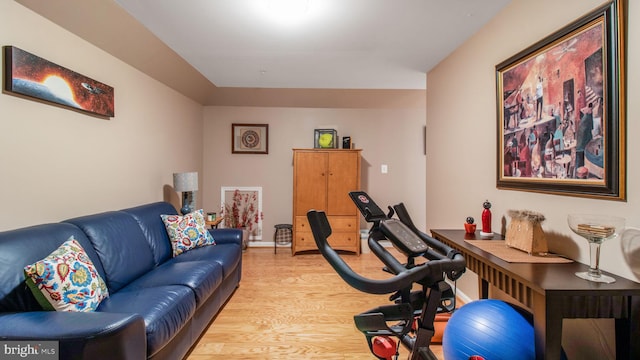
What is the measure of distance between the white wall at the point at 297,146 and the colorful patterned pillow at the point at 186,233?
71.5 inches

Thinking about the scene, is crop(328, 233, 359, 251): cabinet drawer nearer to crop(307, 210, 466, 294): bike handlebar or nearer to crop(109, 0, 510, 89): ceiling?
crop(109, 0, 510, 89): ceiling

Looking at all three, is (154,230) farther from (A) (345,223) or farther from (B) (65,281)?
(A) (345,223)

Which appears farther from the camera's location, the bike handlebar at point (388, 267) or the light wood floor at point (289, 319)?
the light wood floor at point (289, 319)

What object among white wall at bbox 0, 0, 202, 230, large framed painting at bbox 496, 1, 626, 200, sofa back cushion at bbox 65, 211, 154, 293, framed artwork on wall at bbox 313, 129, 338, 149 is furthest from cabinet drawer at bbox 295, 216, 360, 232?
large framed painting at bbox 496, 1, 626, 200

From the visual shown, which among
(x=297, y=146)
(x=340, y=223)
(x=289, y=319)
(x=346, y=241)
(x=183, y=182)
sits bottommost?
(x=289, y=319)

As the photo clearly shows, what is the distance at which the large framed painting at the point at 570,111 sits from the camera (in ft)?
4.12

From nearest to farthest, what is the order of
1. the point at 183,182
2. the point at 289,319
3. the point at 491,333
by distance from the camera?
the point at 491,333, the point at 289,319, the point at 183,182

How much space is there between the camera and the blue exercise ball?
1193 millimetres

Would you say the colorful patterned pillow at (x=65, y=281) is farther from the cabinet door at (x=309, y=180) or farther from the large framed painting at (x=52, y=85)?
the cabinet door at (x=309, y=180)

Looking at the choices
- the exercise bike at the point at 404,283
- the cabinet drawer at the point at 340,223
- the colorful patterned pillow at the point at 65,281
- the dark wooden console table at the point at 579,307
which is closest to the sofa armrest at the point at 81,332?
the colorful patterned pillow at the point at 65,281

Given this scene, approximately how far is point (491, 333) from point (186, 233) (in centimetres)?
248

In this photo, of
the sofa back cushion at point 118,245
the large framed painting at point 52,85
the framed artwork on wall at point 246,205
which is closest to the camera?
the large framed painting at point 52,85

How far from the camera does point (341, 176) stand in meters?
4.05

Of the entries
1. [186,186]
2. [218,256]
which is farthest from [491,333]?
[186,186]
